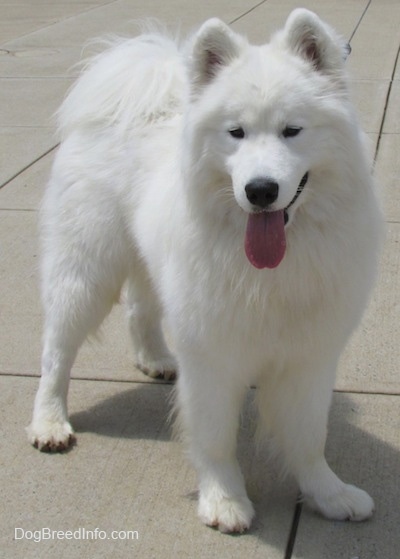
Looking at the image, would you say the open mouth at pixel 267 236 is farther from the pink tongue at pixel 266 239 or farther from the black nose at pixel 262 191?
the black nose at pixel 262 191

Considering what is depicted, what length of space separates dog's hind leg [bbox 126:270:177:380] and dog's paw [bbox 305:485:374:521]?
1373 millimetres

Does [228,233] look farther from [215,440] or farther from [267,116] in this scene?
[215,440]

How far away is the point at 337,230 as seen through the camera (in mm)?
3412

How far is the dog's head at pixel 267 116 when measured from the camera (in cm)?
311

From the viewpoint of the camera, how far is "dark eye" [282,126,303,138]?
318 centimetres

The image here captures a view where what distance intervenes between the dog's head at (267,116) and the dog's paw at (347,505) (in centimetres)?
109

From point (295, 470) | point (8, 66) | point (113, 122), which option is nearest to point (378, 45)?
point (8, 66)

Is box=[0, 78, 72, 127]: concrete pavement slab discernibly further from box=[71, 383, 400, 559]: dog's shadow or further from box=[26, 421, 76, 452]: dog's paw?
box=[26, 421, 76, 452]: dog's paw

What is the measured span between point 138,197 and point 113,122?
48 centimetres

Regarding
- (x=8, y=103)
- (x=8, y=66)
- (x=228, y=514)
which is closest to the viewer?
(x=228, y=514)

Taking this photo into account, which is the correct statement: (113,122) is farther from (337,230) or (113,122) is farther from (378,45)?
(378,45)

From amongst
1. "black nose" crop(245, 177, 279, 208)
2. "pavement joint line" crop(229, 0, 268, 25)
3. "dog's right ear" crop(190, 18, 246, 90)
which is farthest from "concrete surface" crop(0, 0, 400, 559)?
"pavement joint line" crop(229, 0, 268, 25)

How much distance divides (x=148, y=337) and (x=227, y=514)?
4.91 ft

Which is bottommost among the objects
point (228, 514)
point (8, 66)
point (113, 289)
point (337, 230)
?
point (8, 66)
